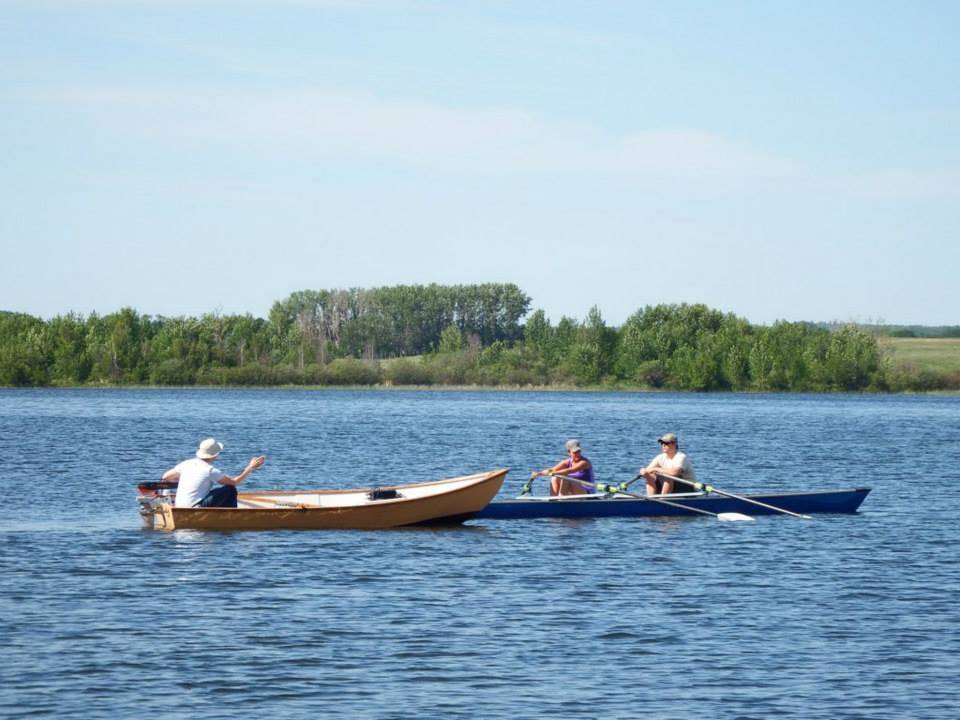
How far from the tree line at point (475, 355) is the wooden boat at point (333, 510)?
12512 cm

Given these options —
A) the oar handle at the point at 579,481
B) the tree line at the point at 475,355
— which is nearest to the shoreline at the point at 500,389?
the tree line at the point at 475,355

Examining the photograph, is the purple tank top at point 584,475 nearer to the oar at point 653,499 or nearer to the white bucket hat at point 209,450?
the oar at point 653,499

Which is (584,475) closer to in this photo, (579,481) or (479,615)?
(579,481)

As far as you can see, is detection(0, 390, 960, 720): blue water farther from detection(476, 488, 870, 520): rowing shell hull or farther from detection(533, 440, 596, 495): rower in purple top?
detection(533, 440, 596, 495): rower in purple top

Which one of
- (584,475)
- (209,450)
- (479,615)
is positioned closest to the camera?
(479,615)

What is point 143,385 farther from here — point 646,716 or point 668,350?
point 646,716

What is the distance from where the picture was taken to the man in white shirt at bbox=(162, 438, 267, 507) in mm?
26094

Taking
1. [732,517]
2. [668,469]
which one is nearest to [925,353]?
[732,517]

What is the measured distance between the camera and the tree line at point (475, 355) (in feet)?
490

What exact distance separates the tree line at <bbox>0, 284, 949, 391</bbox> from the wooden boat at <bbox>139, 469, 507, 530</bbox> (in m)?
125

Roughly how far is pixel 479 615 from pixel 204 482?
27.8 feet

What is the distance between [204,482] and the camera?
86.6 feet

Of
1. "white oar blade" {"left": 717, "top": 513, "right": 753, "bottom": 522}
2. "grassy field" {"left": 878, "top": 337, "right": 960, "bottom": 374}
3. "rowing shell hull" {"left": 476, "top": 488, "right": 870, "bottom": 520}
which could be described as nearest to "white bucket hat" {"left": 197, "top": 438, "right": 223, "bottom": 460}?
"rowing shell hull" {"left": 476, "top": 488, "right": 870, "bottom": 520}

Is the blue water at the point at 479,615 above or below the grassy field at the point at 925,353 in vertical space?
below
